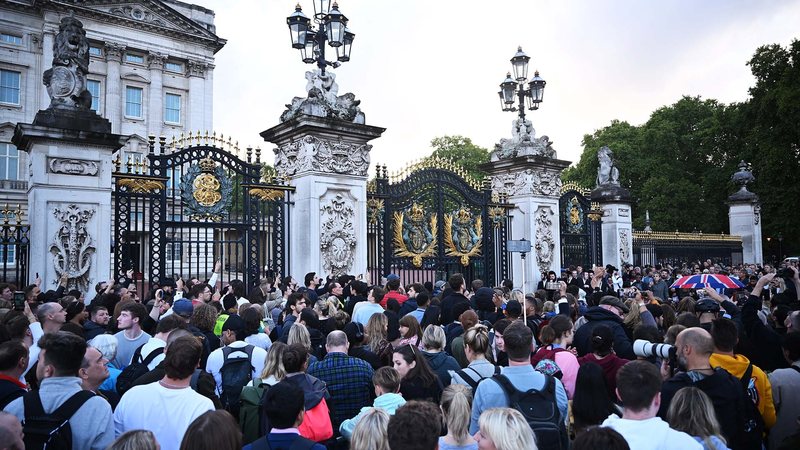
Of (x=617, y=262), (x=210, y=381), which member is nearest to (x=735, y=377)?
(x=210, y=381)

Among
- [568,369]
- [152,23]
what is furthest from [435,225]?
[152,23]

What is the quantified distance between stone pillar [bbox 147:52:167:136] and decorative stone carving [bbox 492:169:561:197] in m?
26.0

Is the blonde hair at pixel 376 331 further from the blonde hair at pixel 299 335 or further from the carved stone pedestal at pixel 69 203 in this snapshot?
the carved stone pedestal at pixel 69 203

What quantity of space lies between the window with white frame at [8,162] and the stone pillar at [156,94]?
767 cm

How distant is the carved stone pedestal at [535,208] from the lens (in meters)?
18.8

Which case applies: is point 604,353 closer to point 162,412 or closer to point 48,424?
point 162,412

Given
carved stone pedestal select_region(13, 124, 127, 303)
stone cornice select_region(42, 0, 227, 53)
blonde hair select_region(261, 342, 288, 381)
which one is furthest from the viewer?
stone cornice select_region(42, 0, 227, 53)

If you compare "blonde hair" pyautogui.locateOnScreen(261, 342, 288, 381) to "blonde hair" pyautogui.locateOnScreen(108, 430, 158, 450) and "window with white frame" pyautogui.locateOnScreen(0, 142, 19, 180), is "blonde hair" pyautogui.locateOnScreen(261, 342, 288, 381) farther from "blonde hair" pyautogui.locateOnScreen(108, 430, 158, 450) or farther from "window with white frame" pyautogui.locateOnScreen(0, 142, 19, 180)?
"window with white frame" pyautogui.locateOnScreen(0, 142, 19, 180)

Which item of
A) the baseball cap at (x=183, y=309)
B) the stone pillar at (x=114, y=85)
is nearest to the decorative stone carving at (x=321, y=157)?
the baseball cap at (x=183, y=309)

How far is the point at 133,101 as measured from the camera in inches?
1459

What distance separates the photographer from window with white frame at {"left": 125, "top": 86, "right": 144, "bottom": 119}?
1448 inches

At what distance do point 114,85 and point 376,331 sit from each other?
36.1 meters

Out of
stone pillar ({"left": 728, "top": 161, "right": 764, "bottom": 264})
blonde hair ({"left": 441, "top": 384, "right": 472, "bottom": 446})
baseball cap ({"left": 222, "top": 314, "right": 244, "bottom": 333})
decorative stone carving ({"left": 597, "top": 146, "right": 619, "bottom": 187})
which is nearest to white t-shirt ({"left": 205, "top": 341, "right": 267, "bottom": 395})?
baseball cap ({"left": 222, "top": 314, "right": 244, "bottom": 333})

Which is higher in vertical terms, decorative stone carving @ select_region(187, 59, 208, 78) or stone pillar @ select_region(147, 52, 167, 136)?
decorative stone carving @ select_region(187, 59, 208, 78)
